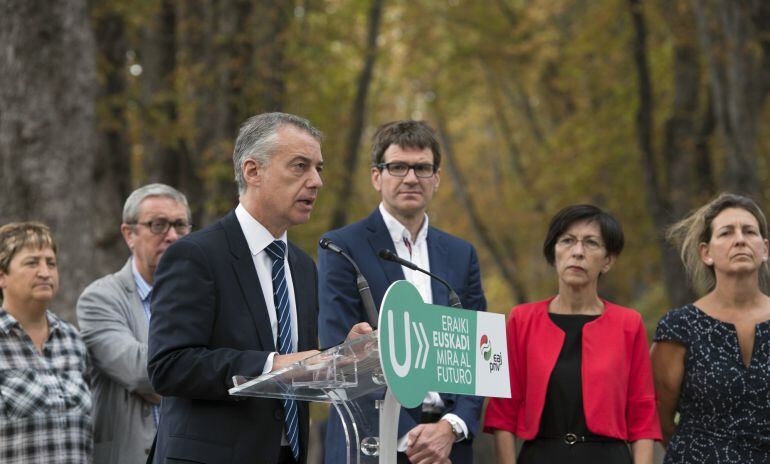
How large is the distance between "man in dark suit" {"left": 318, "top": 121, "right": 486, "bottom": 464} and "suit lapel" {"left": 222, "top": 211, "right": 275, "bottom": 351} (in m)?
1.02

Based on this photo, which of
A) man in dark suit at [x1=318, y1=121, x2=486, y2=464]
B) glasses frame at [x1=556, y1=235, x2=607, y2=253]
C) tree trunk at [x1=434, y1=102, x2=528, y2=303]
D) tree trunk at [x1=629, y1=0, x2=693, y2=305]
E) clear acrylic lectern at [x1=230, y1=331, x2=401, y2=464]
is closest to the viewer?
clear acrylic lectern at [x1=230, y1=331, x2=401, y2=464]

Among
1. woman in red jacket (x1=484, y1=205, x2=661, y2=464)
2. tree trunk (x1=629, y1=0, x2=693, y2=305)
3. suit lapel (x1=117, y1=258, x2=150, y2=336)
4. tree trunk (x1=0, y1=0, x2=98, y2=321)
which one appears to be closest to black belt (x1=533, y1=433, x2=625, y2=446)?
woman in red jacket (x1=484, y1=205, x2=661, y2=464)

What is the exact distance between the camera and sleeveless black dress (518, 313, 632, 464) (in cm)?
541

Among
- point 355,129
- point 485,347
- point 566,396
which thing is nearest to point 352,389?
point 485,347

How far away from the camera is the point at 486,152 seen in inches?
1453

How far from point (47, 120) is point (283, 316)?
493 centimetres

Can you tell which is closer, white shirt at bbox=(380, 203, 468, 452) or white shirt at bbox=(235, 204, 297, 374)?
white shirt at bbox=(235, 204, 297, 374)

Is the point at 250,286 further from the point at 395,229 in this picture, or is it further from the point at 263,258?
the point at 395,229

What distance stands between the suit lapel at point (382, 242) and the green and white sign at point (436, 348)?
136 cm

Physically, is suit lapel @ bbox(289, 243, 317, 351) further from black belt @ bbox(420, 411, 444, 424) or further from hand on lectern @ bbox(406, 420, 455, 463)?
black belt @ bbox(420, 411, 444, 424)

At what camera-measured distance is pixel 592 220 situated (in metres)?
5.73

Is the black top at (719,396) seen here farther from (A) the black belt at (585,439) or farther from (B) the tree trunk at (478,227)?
(B) the tree trunk at (478,227)

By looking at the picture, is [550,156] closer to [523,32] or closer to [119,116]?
[523,32]

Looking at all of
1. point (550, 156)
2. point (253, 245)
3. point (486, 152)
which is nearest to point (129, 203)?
point (253, 245)
